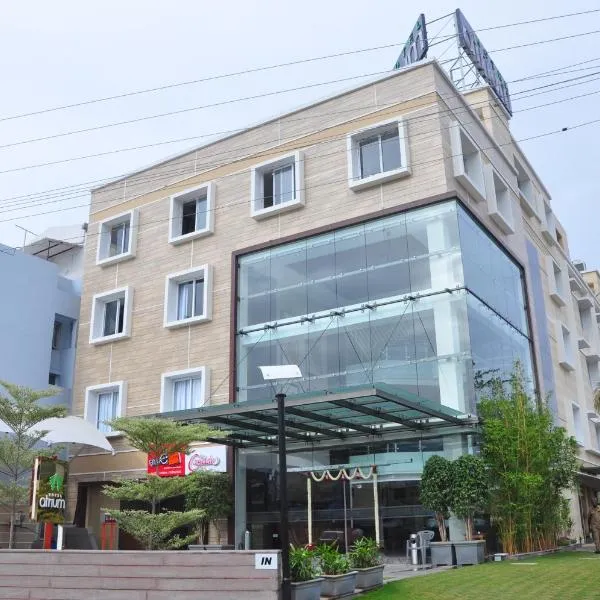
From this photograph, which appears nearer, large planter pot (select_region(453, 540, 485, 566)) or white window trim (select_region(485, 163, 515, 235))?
large planter pot (select_region(453, 540, 485, 566))

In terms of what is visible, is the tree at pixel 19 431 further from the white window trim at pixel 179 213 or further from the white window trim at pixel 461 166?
the white window trim at pixel 461 166

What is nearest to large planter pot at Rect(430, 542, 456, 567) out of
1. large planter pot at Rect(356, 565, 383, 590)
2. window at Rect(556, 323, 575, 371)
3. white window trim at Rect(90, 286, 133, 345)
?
large planter pot at Rect(356, 565, 383, 590)

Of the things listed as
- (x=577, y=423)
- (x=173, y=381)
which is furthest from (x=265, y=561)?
(x=577, y=423)

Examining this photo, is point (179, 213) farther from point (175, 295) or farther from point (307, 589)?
point (307, 589)

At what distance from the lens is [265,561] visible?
1060cm

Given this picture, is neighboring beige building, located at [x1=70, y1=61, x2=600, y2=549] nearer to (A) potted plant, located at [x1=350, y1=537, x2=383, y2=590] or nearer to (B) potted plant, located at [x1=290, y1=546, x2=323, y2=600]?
(A) potted plant, located at [x1=350, y1=537, x2=383, y2=590]

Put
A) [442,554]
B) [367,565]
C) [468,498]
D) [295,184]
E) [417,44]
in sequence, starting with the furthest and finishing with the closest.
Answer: [417,44] < [295,184] < [468,498] < [442,554] < [367,565]

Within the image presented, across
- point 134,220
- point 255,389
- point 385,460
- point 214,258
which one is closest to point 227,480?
point 255,389

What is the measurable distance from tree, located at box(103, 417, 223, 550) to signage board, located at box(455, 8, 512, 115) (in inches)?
819

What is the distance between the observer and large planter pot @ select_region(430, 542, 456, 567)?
649 inches

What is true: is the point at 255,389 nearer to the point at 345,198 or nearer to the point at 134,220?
the point at 345,198

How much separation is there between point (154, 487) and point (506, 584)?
7322mm

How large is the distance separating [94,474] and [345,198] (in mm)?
12462

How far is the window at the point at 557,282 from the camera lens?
1145 inches
